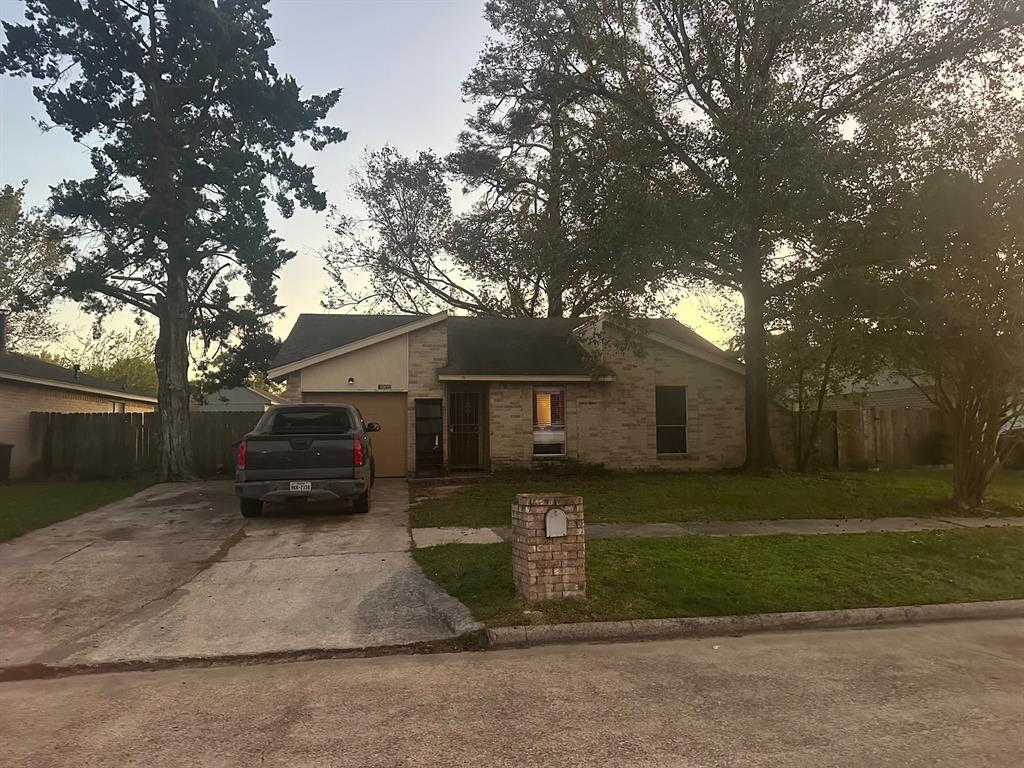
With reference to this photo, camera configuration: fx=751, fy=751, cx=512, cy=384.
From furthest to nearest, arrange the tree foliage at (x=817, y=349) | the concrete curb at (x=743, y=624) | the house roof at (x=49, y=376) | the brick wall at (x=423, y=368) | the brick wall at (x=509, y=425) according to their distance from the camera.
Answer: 1. the house roof at (x=49, y=376)
2. the brick wall at (x=509, y=425)
3. the brick wall at (x=423, y=368)
4. the tree foliage at (x=817, y=349)
5. the concrete curb at (x=743, y=624)

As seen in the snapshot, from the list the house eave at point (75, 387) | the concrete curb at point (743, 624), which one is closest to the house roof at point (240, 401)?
the house eave at point (75, 387)

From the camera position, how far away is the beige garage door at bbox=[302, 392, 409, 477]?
59.6 ft

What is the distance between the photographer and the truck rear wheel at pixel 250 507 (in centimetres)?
1172

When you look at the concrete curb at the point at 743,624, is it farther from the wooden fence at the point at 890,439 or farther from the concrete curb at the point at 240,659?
the wooden fence at the point at 890,439

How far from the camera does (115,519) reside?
39.1 feet

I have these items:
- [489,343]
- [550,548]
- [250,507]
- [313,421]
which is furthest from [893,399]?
[550,548]

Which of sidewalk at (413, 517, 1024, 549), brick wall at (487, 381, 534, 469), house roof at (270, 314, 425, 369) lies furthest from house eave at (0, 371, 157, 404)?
sidewalk at (413, 517, 1024, 549)

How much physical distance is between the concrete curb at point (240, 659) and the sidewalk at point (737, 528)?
3392 millimetres

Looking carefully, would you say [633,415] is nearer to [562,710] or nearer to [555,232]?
[555,232]

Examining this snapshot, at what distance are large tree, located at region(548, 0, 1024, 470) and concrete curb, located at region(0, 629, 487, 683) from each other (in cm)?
929

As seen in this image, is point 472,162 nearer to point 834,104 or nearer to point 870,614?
point 834,104

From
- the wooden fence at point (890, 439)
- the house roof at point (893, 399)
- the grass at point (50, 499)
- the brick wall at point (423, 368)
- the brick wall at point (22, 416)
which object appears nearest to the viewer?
the grass at point (50, 499)

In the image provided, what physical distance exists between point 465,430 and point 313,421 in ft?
23.1

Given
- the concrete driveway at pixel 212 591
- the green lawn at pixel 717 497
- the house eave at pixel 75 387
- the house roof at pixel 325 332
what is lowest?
the concrete driveway at pixel 212 591
